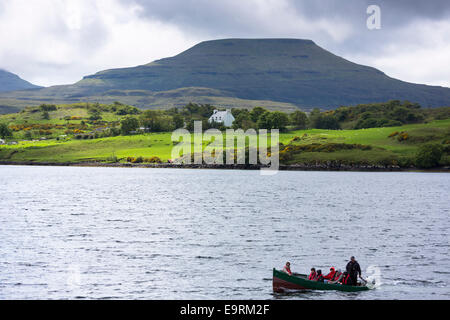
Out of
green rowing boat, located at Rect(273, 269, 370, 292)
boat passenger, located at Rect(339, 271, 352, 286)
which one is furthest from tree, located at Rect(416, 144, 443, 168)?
green rowing boat, located at Rect(273, 269, 370, 292)

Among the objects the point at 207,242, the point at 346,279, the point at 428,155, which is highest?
the point at 428,155

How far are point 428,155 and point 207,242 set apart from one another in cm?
15035

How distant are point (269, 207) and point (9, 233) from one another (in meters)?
49.5

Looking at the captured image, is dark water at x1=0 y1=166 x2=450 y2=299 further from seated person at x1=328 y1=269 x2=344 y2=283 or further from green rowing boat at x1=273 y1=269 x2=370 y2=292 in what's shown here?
seated person at x1=328 y1=269 x2=344 y2=283

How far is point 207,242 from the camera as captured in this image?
63.0 metres

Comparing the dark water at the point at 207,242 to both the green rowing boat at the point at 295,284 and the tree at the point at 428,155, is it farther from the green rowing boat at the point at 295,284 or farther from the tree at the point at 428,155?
the tree at the point at 428,155

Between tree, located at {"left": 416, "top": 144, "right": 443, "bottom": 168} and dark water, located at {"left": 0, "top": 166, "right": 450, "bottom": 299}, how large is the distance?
233ft

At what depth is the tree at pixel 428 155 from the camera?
193000 millimetres

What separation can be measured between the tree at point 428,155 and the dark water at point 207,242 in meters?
71.1

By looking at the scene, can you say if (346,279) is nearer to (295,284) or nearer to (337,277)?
(337,277)

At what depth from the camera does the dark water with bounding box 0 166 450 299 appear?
43.1 meters

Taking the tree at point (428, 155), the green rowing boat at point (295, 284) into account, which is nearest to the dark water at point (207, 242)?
the green rowing boat at point (295, 284)

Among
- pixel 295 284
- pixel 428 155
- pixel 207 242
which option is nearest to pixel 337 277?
pixel 295 284
